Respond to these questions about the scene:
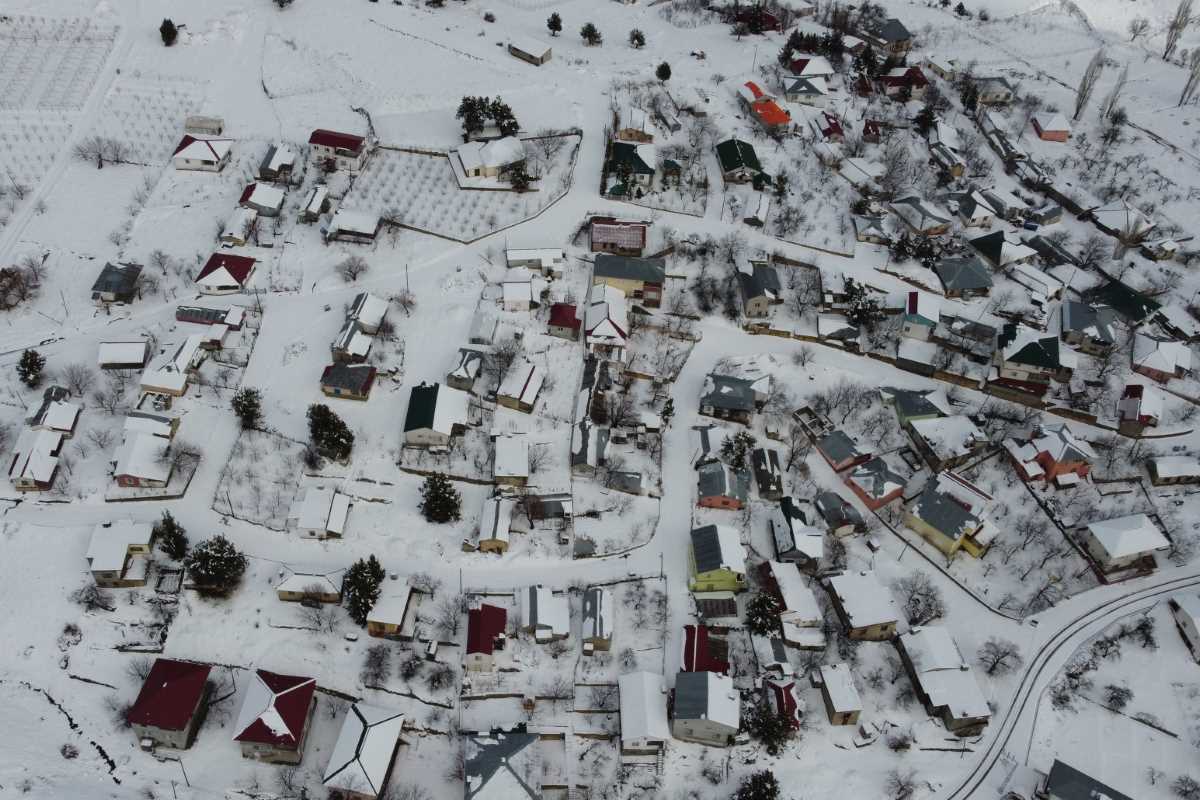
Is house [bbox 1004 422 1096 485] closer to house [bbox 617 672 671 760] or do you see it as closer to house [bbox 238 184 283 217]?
house [bbox 617 672 671 760]

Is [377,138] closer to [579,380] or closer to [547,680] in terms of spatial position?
[579,380]

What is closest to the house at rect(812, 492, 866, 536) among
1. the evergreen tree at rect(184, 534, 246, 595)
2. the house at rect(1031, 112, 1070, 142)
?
the evergreen tree at rect(184, 534, 246, 595)

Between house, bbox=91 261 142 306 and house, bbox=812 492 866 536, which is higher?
house, bbox=91 261 142 306

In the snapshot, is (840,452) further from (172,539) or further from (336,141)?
(336,141)

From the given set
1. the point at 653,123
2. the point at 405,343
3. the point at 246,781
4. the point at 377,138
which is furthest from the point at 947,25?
the point at 246,781

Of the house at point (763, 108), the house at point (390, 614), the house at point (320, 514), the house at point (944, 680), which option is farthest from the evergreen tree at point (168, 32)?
the house at point (944, 680)

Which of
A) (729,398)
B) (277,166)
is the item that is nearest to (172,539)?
(729,398)
